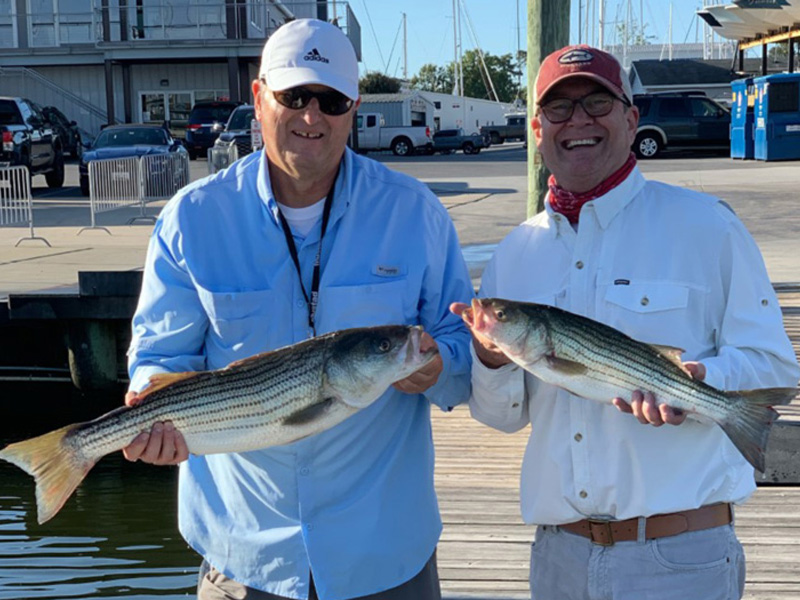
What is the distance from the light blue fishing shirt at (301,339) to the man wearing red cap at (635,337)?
0.89ft

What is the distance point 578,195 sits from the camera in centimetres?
330

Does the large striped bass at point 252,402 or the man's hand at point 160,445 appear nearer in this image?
the large striped bass at point 252,402

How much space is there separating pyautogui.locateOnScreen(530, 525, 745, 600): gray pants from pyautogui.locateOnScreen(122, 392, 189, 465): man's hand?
113cm

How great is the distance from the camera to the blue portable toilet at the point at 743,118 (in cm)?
3244

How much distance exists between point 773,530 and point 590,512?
9.37ft

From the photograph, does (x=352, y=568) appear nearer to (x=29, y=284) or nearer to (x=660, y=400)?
(x=660, y=400)

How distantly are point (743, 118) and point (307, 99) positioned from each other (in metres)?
32.3

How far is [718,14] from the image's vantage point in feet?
128

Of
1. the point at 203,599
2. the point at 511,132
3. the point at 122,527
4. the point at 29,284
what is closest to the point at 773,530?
the point at 203,599

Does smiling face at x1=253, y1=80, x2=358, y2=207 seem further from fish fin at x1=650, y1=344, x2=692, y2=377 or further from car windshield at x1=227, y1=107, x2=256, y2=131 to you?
car windshield at x1=227, y1=107, x2=256, y2=131

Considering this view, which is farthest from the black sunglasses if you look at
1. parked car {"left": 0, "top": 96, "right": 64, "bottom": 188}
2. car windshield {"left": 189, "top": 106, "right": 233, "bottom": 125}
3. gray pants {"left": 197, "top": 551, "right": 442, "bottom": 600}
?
car windshield {"left": 189, "top": 106, "right": 233, "bottom": 125}

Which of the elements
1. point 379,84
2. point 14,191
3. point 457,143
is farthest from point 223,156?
point 379,84

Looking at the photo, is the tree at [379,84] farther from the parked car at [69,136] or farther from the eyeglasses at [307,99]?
the eyeglasses at [307,99]

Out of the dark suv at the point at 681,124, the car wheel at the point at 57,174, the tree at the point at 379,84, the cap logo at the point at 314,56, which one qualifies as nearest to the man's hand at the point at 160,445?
the cap logo at the point at 314,56
